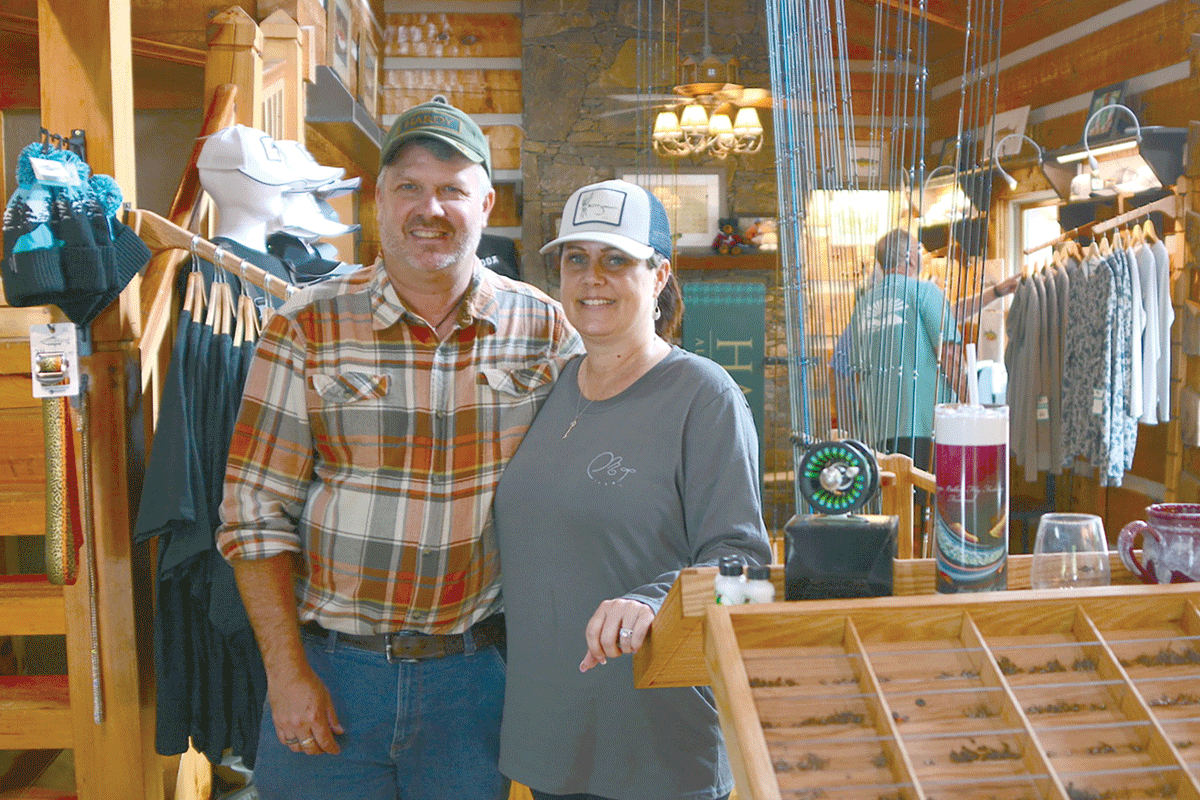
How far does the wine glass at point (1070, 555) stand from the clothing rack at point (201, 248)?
1.64m

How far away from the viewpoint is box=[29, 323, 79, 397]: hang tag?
1982mm

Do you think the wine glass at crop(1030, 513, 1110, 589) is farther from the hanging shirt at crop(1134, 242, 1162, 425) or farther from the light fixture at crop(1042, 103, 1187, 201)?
the hanging shirt at crop(1134, 242, 1162, 425)

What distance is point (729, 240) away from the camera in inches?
316

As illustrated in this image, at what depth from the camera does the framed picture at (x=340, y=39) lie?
5305mm

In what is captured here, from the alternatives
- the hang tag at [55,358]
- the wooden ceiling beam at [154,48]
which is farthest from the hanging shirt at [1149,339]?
the hang tag at [55,358]

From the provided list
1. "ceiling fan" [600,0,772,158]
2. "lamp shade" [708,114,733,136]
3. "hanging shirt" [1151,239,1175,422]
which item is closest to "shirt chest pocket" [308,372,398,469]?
"hanging shirt" [1151,239,1175,422]

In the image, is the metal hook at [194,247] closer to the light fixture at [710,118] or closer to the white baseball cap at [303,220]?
the white baseball cap at [303,220]

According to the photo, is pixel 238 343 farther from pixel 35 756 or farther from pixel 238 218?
pixel 35 756

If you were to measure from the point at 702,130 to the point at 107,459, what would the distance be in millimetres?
5215

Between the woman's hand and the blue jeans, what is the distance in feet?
1.78

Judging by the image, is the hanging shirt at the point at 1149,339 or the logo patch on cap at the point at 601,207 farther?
the hanging shirt at the point at 1149,339

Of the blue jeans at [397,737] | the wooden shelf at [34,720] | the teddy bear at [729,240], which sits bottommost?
the wooden shelf at [34,720]

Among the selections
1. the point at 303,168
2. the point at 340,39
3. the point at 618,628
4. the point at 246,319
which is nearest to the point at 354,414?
the point at 618,628

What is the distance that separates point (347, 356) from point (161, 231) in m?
0.80
